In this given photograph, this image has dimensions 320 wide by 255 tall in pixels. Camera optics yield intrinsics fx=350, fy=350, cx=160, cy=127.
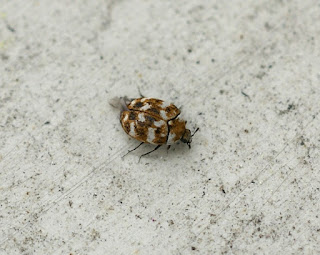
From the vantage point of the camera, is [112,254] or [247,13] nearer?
[112,254]

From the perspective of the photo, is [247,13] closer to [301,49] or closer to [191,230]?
[301,49]

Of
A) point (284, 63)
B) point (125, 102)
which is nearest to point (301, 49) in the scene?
point (284, 63)

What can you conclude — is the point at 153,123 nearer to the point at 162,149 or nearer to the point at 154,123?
the point at 154,123

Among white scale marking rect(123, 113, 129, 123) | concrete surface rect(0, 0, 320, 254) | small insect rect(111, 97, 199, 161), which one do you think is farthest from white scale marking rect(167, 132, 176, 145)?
white scale marking rect(123, 113, 129, 123)

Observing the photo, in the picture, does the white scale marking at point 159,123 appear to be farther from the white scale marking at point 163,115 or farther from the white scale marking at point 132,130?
the white scale marking at point 132,130

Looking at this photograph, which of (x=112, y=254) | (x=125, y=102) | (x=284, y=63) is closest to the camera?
(x=112, y=254)

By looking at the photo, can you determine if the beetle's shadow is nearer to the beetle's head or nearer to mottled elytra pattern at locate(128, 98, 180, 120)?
the beetle's head

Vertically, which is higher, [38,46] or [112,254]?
[38,46]

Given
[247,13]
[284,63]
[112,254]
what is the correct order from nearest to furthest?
[112,254]
[284,63]
[247,13]

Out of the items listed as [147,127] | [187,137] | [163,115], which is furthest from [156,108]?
[187,137]
